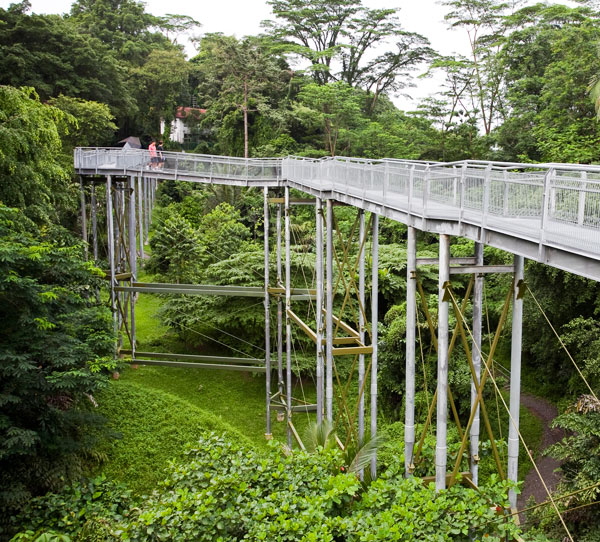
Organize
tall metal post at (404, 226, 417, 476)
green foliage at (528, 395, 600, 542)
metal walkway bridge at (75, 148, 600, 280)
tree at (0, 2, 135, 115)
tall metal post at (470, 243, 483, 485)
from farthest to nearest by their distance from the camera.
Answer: tree at (0, 2, 135, 115)
green foliage at (528, 395, 600, 542)
tall metal post at (404, 226, 417, 476)
tall metal post at (470, 243, 483, 485)
metal walkway bridge at (75, 148, 600, 280)

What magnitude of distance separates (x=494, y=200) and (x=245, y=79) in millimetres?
28390

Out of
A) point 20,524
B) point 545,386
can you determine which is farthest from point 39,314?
point 545,386

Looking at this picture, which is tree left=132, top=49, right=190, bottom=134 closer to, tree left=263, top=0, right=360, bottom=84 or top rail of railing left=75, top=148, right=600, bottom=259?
tree left=263, top=0, right=360, bottom=84

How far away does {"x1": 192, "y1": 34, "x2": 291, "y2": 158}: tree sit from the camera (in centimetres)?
3228

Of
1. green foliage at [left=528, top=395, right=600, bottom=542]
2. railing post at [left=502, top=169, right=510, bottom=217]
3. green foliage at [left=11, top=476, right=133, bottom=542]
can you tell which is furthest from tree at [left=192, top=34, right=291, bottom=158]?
railing post at [left=502, top=169, right=510, bottom=217]

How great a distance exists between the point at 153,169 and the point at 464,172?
14031mm

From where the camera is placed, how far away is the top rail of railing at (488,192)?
17.3ft

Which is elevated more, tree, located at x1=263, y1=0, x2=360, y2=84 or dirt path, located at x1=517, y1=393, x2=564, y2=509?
tree, located at x1=263, y1=0, x2=360, y2=84

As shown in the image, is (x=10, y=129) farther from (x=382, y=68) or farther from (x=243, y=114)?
(x=382, y=68)

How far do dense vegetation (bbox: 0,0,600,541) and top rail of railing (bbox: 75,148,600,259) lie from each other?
2.11 meters

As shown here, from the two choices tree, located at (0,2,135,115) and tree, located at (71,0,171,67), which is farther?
tree, located at (71,0,171,67)

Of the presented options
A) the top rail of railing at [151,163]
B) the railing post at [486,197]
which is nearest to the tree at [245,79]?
the top rail of railing at [151,163]

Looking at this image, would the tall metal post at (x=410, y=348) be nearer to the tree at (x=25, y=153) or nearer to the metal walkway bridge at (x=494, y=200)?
the metal walkway bridge at (x=494, y=200)

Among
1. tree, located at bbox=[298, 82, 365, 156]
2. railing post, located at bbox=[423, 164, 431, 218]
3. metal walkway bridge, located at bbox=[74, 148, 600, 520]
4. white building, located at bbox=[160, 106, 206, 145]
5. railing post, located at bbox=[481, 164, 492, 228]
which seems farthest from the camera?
white building, located at bbox=[160, 106, 206, 145]
